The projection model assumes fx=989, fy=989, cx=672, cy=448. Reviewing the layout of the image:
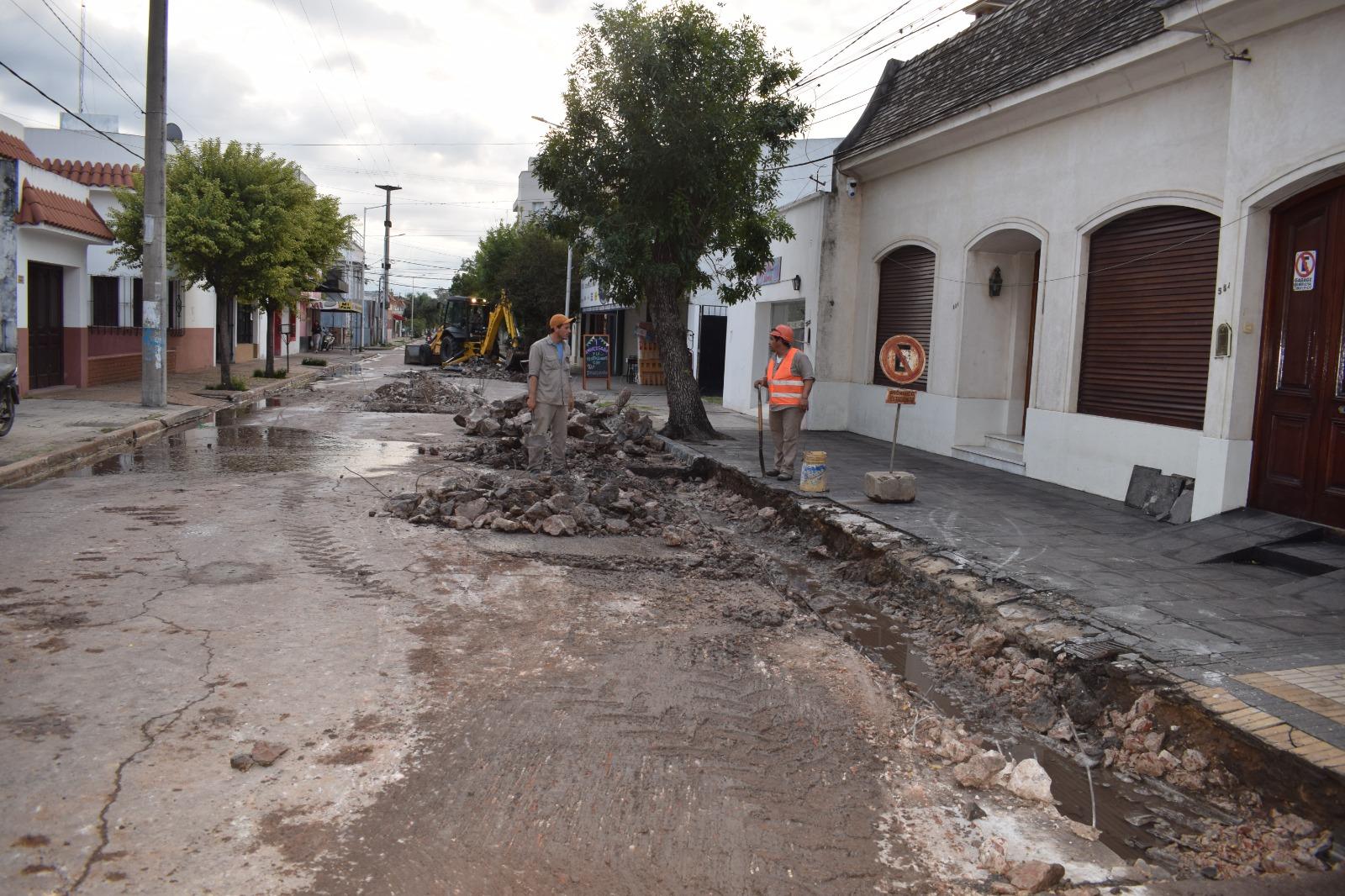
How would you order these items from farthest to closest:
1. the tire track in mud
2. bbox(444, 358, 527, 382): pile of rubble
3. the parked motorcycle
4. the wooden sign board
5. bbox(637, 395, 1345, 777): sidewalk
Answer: bbox(444, 358, 527, 382): pile of rubble, the parked motorcycle, the wooden sign board, bbox(637, 395, 1345, 777): sidewalk, the tire track in mud

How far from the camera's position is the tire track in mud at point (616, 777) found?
10.9 ft

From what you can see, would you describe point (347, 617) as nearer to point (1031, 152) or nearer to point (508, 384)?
point (1031, 152)

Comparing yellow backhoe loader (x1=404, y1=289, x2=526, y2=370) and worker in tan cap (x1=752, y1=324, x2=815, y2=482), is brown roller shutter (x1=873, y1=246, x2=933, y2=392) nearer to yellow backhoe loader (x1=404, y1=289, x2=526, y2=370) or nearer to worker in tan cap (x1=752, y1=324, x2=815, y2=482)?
worker in tan cap (x1=752, y1=324, x2=815, y2=482)

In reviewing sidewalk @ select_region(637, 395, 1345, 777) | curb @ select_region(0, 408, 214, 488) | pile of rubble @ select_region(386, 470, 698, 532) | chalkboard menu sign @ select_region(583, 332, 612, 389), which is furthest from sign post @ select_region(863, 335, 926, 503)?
chalkboard menu sign @ select_region(583, 332, 612, 389)

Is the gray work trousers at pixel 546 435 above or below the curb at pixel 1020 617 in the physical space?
above

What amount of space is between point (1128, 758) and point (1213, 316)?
214 inches

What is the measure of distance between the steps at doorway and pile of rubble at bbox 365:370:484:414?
9608mm

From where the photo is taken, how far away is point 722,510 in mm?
10953

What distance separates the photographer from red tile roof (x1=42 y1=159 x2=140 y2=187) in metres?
24.9

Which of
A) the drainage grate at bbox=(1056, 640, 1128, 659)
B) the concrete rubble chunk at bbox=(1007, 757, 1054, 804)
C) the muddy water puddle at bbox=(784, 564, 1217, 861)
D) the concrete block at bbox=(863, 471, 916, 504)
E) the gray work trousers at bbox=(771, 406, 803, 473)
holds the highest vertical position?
the gray work trousers at bbox=(771, 406, 803, 473)

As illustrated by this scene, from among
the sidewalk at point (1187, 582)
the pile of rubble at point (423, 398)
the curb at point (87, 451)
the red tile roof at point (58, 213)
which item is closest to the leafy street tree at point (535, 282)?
the pile of rubble at point (423, 398)

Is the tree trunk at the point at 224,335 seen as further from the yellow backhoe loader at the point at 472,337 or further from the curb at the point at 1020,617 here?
the curb at the point at 1020,617

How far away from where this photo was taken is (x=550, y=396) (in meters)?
11.5

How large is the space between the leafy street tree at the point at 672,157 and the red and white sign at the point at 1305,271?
342 inches
